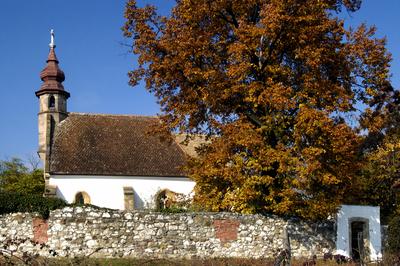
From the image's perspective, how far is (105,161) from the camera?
1364 inches

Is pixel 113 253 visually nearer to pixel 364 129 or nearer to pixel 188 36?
pixel 188 36

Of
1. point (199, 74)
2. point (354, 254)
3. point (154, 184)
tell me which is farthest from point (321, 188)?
point (154, 184)

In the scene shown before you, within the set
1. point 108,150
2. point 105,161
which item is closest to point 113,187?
point 105,161

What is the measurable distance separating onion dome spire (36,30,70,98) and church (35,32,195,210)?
55.5 inches

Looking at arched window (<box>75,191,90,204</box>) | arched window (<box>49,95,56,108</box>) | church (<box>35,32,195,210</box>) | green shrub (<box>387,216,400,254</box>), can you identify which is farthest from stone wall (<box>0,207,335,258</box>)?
arched window (<box>49,95,56,108</box>)

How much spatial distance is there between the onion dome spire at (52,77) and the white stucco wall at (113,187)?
913 centimetres

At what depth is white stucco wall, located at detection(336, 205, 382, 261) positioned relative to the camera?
19859 millimetres

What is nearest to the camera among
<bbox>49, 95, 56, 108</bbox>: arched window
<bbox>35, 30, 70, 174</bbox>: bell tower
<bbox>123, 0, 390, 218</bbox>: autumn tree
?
<bbox>123, 0, 390, 218</bbox>: autumn tree

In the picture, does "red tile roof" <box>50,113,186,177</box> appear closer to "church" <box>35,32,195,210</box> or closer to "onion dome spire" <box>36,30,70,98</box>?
"church" <box>35,32,195,210</box>

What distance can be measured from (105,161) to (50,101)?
8.07 metres

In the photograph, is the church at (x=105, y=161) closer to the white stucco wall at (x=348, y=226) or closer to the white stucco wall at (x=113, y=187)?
the white stucco wall at (x=113, y=187)

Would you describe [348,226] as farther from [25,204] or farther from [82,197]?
[82,197]

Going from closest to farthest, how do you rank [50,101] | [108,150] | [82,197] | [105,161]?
[82,197], [105,161], [108,150], [50,101]

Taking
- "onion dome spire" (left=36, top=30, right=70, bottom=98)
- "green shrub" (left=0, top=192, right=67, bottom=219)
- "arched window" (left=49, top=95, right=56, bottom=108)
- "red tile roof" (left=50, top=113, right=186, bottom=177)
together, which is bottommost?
"green shrub" (left=0, top=192, right=67, bottom=219)
